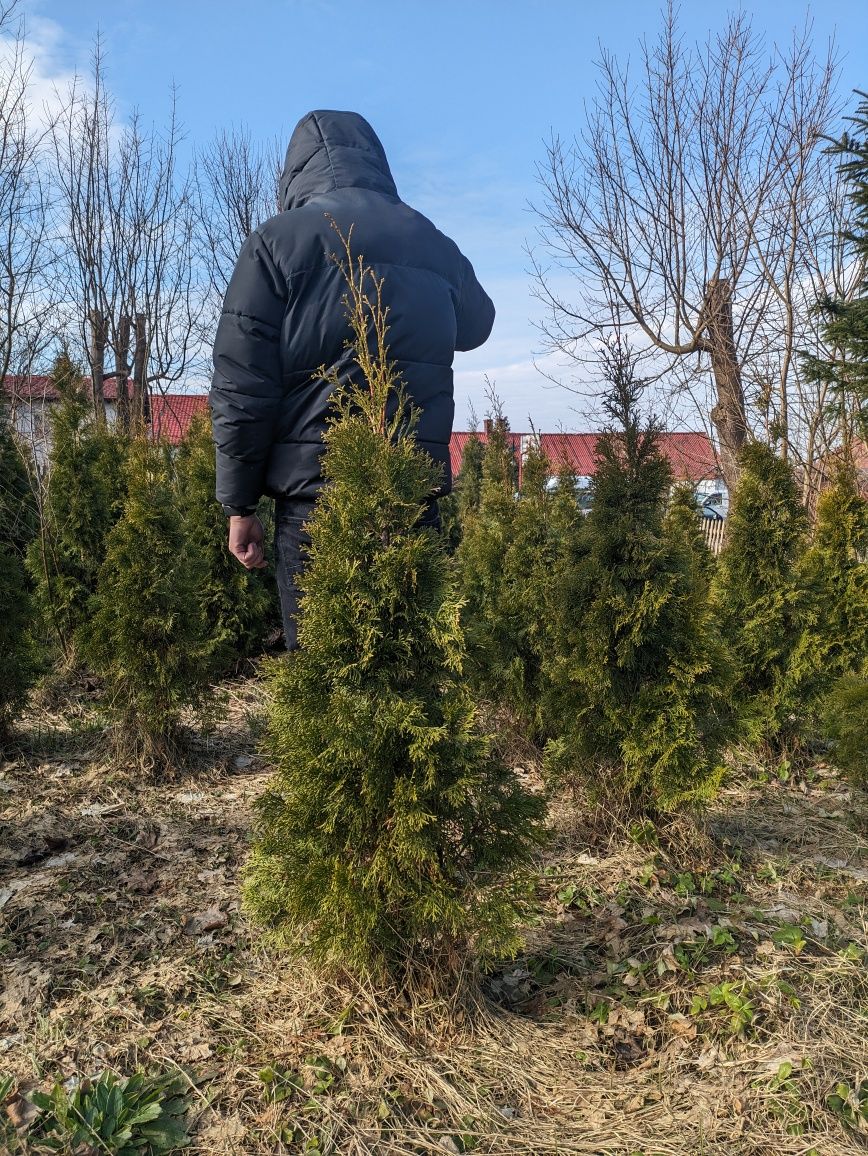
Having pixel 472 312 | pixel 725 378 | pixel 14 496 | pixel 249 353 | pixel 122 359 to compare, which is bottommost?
pixel 14 496

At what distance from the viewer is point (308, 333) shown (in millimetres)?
2770

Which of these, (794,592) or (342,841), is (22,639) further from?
(794,592)

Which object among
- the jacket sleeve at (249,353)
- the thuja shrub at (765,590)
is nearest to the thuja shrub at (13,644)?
the jacket sleeve at (249,353)

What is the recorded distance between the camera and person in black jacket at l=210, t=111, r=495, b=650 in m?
2.75

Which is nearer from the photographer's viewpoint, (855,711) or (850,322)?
(855,711)

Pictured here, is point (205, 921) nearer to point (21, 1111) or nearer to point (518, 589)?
point (21, 1111)

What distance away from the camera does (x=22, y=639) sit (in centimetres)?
472

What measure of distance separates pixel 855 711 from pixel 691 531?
122 inches

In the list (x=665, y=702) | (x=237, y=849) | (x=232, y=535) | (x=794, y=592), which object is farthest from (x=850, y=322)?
(x=237, y=849)

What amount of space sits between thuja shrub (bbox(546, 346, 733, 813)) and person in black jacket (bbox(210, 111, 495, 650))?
3.39ft

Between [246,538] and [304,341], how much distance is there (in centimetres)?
72

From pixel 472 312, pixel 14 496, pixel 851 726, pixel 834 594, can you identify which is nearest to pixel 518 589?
pixel 851 726

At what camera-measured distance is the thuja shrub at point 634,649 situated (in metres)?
3.51

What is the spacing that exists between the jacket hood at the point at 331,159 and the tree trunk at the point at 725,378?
23.5 feet
